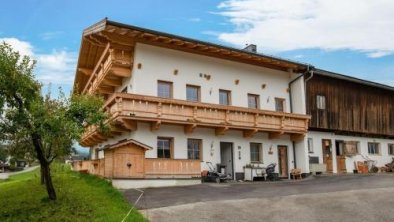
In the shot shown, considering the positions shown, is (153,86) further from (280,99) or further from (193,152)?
(280,99)

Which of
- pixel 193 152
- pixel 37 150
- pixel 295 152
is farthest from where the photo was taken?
pixel 295 152

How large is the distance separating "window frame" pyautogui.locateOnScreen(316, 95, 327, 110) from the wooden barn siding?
0.21 m

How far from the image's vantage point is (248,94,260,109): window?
26.0 m

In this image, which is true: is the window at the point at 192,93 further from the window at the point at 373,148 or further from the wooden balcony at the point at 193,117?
the window at the point at 373,148

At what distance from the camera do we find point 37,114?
544 inches

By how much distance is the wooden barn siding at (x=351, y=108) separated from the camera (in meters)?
28.4

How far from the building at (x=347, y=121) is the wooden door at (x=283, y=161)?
2.30 meters

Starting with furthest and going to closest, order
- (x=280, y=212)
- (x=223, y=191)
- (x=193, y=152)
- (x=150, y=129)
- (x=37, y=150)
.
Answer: (x=193, y=152) < (x=150, y=129) < (x=223, y=191) < (x=37, y=150) < (x=280, y=212)

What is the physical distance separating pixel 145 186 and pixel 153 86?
5.76m

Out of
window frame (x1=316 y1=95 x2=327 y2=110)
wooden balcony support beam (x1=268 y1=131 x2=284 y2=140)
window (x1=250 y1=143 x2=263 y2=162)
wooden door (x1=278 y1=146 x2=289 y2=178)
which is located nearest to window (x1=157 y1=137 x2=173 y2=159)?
window (x1=250 y1=143 x2=263 y2=162)

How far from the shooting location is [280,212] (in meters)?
13.5

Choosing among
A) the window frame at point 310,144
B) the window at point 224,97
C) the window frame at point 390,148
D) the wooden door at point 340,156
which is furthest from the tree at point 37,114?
the window frame at point 390,148

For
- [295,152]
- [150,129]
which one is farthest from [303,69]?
[150,129]

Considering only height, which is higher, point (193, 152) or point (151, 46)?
point (151, 46)
